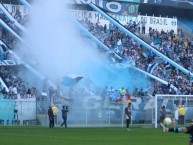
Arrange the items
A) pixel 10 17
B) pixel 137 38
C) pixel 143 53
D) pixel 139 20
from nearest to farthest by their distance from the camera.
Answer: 1. pixel 10 17
2. pixel 143 53
3. pixel 137 38
4. pixel 139 20

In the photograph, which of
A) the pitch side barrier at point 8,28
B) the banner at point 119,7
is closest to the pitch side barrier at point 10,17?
the pitch side barrier at point 8,28

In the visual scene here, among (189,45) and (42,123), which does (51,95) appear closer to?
(42,123)

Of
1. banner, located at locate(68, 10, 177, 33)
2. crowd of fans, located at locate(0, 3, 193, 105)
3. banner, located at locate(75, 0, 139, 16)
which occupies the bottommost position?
crowd of fans, located at locate(0, 3, 193, 105)

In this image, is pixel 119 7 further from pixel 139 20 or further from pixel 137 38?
pixel 137 38

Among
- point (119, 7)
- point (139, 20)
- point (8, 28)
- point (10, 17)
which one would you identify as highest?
point (119, 7)

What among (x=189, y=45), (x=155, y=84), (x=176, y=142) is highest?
(x=189, y=45)

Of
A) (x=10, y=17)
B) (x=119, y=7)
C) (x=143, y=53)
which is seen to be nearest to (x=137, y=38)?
(x=143, y=53)

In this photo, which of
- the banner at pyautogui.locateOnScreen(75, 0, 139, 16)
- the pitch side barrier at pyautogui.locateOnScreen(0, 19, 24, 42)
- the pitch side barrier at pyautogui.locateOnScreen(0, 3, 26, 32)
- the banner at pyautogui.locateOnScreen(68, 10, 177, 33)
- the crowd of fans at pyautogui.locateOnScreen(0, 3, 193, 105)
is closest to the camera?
the crowd of fans at pyautogui.locateOnScreen(0, 3, 193, 105)

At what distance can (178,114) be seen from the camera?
50750 millimetres

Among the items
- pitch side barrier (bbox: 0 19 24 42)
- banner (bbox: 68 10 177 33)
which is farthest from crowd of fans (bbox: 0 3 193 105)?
banner (bbox: 68 10 177 33)

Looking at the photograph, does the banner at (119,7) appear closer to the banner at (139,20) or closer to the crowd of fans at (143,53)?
the banner at (139,20)

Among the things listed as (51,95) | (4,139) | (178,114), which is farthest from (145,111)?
A: (4,139)

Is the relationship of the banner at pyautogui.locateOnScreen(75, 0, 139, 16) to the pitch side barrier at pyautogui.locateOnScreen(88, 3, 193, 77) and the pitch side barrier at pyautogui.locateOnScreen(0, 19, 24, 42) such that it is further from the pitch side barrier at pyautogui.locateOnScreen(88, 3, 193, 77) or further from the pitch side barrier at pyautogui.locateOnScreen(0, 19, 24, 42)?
the pitch side barrier at pyautogui.locateOnScreen(0, 19, 24, 42)

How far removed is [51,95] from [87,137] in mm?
17117
